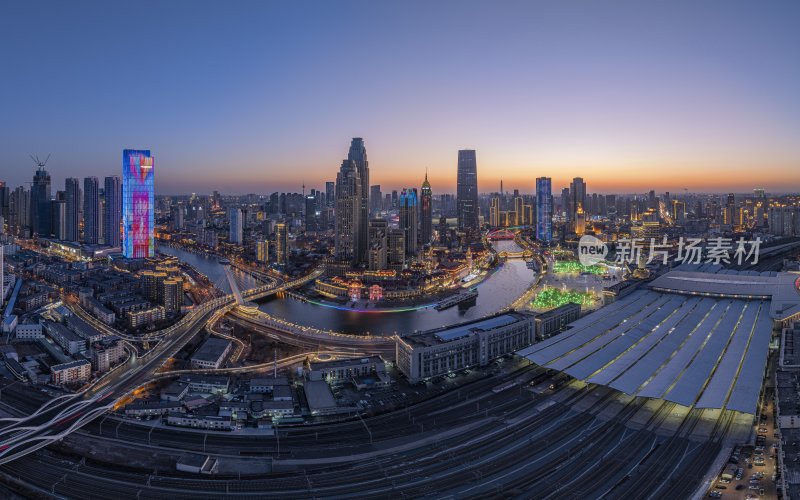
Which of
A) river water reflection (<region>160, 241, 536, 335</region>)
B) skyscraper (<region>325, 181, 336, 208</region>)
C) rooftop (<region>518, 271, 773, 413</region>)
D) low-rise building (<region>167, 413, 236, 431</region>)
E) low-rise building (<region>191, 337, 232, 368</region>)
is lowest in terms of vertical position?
low-rise building (<region>167, 413, 236, 431</region>)

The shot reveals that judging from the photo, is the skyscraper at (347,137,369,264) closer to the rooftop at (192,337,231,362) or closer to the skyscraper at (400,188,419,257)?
the skyscraper at (400,188,419,257)

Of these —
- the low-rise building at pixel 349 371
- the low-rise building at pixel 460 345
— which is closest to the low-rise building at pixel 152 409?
the low-rise building at pixel 349 371

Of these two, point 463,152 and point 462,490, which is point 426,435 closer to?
point 462,490

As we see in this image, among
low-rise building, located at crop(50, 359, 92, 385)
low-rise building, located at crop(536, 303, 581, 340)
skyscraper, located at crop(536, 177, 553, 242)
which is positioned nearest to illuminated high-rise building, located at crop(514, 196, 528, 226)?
skyscraper, located at crop(536, 177, 553, 242)

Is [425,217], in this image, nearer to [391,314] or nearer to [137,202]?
[137,202]

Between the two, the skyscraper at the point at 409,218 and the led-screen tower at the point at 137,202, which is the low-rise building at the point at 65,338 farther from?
the skyscraper at the point at 409,218

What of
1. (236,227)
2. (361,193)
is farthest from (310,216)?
(361,193)

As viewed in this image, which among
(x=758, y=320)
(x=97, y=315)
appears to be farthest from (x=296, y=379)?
(x=758, y=320)
